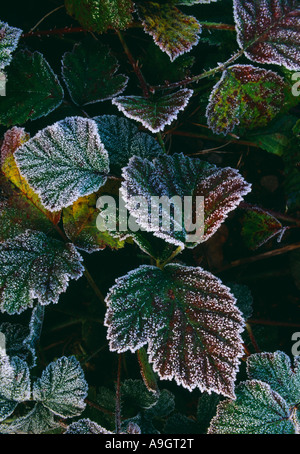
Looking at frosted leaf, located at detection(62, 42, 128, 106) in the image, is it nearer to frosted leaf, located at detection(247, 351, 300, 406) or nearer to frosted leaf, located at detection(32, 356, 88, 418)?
frosted leaf, located at detection(32, 356, 88, 418)

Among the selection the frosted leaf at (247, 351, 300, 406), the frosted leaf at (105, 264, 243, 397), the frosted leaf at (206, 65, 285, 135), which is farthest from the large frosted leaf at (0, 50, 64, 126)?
the frosted leaf at (247, 351, 300, 406)

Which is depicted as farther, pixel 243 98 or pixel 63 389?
pixel 243 98

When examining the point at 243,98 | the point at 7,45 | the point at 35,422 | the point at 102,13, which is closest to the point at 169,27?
the point at 102,13

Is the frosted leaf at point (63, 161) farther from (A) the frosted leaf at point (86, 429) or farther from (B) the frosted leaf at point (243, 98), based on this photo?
(A) the frosted leaf at point (86, 429)

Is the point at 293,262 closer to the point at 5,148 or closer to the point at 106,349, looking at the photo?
the point at 106,349

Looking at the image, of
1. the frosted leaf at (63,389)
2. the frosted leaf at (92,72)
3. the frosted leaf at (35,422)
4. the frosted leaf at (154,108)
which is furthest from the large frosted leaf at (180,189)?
the frosted leaf at (35,422)

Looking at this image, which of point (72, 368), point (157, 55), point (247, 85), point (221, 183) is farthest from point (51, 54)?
point (72, 368)

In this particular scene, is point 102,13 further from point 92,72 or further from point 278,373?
point 278,373
